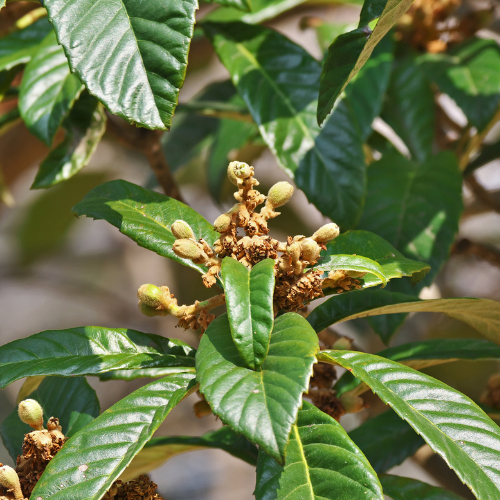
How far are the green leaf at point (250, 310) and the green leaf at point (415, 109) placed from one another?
78cm

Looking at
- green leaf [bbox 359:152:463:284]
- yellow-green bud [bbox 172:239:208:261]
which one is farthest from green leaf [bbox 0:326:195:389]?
green leaf [bbox 359:152:463:284]

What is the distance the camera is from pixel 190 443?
2.67ft

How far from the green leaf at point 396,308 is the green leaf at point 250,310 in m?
0.19

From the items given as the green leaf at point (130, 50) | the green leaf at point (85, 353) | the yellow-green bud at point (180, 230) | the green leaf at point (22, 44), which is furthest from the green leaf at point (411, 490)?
the green leaf at point (22, 44)

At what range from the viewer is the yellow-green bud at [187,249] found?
0.62m

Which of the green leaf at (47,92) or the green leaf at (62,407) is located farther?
the green leaf at (47,92)

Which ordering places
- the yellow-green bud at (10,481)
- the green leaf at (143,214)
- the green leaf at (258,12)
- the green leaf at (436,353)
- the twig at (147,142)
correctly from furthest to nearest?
the green leaf at (258,12) → the twig at (147,142) → the green leaf at (436,353) → the green leaf at (143,214) → the yellow-green bud at (10,481)

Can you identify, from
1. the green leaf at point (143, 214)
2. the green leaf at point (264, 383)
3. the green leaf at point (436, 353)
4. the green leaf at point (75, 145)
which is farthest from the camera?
the green leaf at point (75, 145)

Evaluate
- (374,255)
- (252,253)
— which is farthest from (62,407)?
(374,255)

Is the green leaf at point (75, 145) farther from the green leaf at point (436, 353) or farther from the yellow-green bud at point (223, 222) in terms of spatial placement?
the green leaf at point (436, 353)

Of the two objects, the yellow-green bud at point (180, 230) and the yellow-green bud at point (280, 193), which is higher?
the yellow-green bud at point (280, 193)

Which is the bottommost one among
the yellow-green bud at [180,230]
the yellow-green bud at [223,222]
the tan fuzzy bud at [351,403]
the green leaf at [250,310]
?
the tan fuzzy bud at [351,403]

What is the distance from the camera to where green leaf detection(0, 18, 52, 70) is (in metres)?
0.98

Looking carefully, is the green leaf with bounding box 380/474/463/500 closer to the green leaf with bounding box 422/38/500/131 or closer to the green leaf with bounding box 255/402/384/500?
the green leaf with bounding box 255/402/384/500
